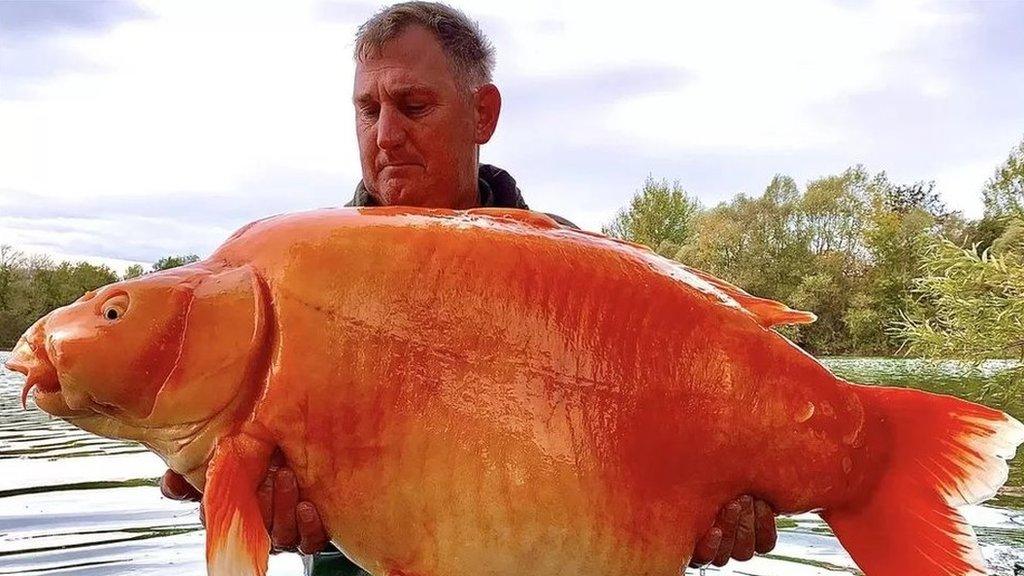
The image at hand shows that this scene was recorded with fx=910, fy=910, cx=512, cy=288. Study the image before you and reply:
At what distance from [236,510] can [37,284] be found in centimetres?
3623

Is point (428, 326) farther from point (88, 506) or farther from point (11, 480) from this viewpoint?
point (11, 480)

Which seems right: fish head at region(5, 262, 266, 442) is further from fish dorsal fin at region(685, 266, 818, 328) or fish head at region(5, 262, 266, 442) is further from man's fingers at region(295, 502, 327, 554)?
fish dorsal fin at region(685, 266, 818, 328)

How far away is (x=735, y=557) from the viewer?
7.61 ft

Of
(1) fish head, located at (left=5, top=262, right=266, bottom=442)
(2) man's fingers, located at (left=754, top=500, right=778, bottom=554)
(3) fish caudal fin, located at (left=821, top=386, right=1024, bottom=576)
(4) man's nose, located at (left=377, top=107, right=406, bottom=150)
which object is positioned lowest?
(2) man's fingers, located at (left=754, top=500, right=778, bottom=554)

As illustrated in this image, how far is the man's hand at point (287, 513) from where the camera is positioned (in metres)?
1.85

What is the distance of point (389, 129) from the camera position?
312 centimetres

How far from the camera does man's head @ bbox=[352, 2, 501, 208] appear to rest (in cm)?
312

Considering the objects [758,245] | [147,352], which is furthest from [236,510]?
[758,245]

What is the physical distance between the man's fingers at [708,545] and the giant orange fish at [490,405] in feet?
0.14

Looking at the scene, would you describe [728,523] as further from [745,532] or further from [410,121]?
[410,121]

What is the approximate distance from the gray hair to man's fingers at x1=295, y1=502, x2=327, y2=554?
5.74 ft

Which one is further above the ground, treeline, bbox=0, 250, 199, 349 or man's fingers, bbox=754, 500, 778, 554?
man's fingers, bbox=754, 500, 778, 554

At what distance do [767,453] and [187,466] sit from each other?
120 cm

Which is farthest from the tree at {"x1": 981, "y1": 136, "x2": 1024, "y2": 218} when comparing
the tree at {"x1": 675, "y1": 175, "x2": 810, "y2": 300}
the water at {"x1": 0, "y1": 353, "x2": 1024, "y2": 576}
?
the water at {"x1": 0, "y1": 353, "x2": 1024, "y2": 576}
